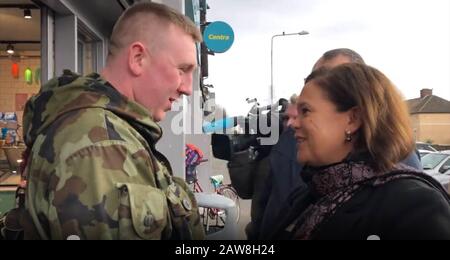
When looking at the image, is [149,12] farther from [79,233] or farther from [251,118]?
[251,118]

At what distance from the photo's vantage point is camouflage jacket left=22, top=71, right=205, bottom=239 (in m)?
0.86

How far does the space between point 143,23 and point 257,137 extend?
34.4 inches

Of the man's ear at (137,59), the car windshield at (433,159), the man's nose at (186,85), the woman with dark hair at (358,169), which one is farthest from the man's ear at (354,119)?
the car windshield at (433,159)

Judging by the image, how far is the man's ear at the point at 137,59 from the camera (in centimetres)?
110

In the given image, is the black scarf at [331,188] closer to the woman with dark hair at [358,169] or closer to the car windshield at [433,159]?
the woman with dark hair at [358,169]

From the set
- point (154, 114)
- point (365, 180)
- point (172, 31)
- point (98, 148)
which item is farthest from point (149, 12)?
point (365, 180)

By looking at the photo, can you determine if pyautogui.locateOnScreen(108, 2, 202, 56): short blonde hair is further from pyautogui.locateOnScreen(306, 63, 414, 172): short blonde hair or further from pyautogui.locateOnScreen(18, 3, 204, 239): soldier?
pyautogui.locateOnScreen(306, 63, 414, 172): short blonde hair

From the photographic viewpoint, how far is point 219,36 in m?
5.45

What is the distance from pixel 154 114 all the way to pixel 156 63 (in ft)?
0.53

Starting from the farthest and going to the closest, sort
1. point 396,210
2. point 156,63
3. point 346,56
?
1. point 346,56
2. point 156,63
3. point 396,210

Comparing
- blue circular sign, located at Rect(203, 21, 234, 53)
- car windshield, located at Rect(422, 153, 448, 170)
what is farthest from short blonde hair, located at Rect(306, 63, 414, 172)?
car windshield, located at Rect(422, 153, 448, 170)

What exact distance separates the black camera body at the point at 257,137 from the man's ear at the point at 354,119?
61cm

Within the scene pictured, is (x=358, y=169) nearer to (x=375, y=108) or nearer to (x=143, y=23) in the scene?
(x=375, y=108)

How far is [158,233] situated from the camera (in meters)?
0.94
